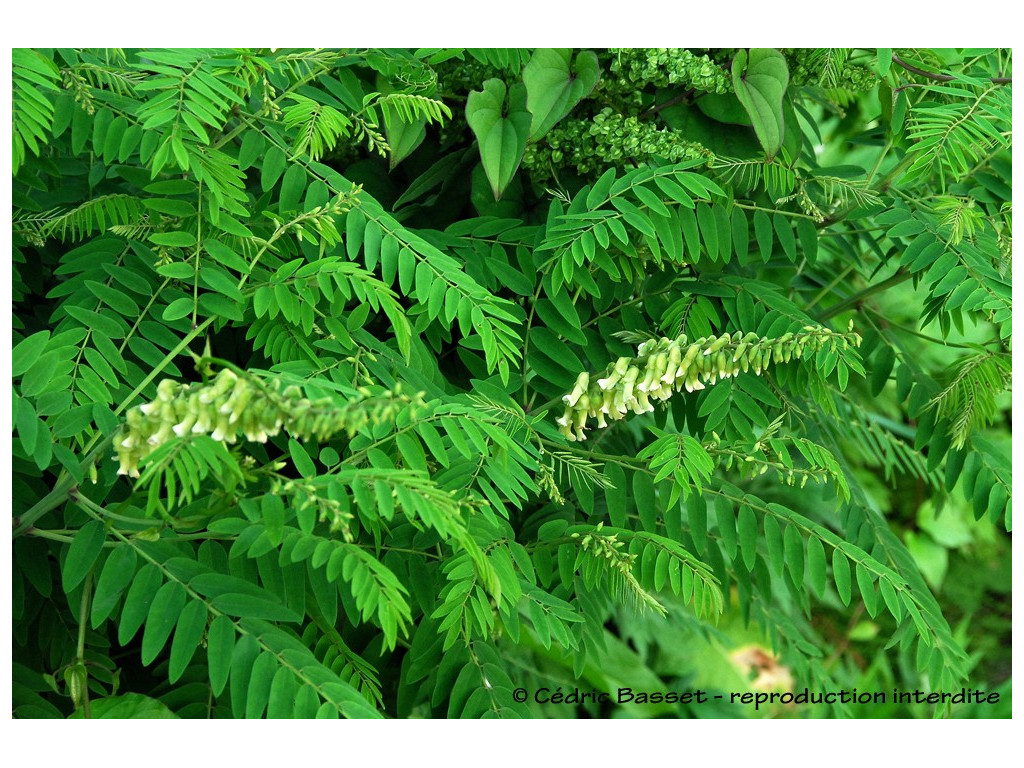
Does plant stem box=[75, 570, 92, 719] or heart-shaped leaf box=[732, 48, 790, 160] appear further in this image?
heart-shaped leaf box=[732, 48, 790, 160]

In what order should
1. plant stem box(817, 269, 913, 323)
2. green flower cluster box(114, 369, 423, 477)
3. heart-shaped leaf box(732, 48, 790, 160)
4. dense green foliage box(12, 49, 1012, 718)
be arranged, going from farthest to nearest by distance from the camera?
1. plant stem box(817, 269, 913, 323)
2. heart-shaped leaf box(732, 48, 790, 160)
3. dense green foliage box(12, 49, 1012, 718)
4. green flower cluster box(114, 369, 423, 477)

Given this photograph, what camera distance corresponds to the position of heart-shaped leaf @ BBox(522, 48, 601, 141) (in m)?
1.06

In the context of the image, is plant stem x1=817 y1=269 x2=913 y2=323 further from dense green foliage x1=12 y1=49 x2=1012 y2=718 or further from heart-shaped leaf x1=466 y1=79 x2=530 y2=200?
heart-shaped leaf x1=466 y1=79 x2=530 y2=200

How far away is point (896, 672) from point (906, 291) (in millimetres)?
1152

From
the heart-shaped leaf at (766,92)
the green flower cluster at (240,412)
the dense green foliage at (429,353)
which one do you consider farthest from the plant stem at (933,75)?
the green flower cluster at (240,412)

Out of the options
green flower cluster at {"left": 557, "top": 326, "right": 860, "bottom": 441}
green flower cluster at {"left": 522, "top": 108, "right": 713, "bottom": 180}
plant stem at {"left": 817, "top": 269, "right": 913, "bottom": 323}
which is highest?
green flower cluster at {"left": 522, "top": 108, "right": 713, "bottom": 180}

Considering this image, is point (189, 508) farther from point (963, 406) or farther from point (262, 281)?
point (963, 406)

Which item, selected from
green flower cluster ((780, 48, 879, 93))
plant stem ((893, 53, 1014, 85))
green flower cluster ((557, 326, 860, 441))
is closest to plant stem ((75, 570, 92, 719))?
green flower cluster ((557, 326, 860, 441))

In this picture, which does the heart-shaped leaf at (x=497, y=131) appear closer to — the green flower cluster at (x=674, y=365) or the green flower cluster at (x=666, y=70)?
the green flower cluster at (x=666, y=70)

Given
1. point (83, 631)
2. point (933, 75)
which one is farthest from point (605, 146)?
point (83, 631)

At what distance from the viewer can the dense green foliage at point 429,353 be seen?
841mm

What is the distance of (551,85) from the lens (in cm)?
108

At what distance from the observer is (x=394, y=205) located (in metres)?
1.20

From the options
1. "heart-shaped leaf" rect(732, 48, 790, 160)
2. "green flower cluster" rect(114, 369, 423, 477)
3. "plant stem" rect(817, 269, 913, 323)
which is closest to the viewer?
"green flower cluster" rect(114, 369, 423, 477)
